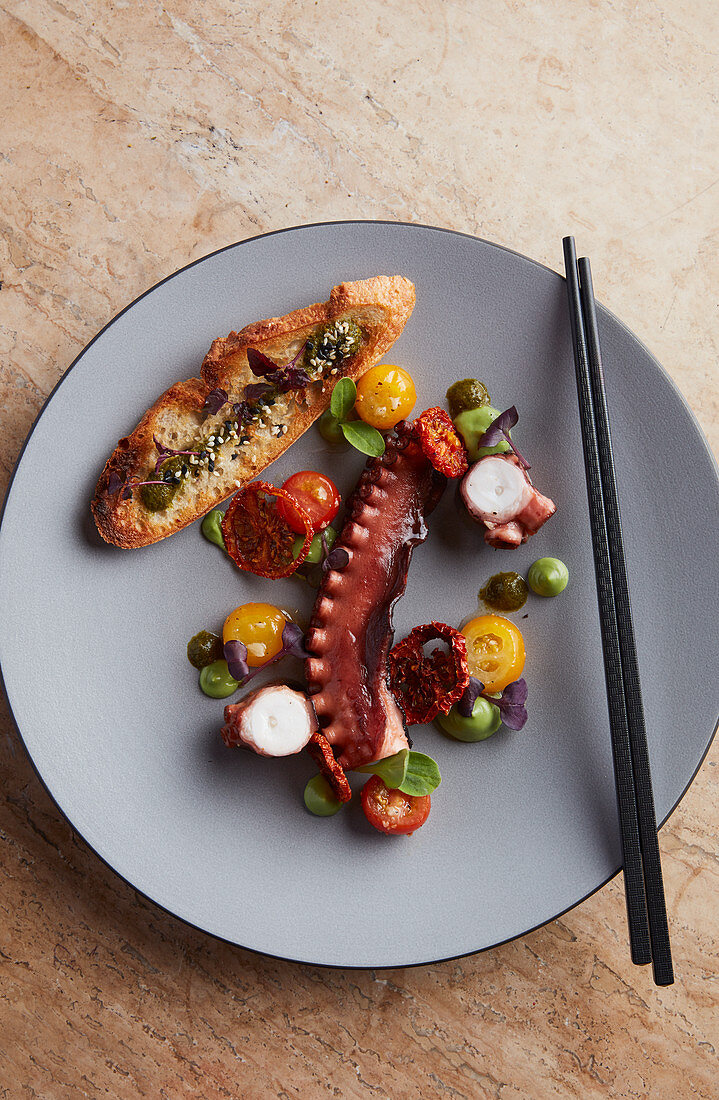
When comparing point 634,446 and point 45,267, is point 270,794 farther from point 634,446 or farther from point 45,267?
point 45,267

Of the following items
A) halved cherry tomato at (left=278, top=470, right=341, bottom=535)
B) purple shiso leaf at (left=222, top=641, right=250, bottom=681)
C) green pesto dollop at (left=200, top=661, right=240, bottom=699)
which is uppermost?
halved cherry tomato at (left=278, top=470, right=341, bottom=535)

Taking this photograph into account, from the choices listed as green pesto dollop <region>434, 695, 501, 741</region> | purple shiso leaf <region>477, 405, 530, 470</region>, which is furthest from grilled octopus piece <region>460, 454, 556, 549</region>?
green pesto dollop <region>434, 695, 501, 741</region>

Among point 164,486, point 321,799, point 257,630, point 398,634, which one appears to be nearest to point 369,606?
point 398,634

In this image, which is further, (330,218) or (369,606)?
(330,218)

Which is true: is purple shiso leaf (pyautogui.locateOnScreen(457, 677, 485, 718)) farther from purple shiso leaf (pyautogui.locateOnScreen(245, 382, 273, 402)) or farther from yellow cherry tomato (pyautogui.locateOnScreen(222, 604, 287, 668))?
purple shiso leaf (pyautogui.locateOnScreen(245, 382, 273, 402))

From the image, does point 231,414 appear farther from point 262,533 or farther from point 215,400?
point 262,533

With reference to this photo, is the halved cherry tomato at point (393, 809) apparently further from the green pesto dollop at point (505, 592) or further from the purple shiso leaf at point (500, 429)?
the purple shiso leaf at point (500, 429)

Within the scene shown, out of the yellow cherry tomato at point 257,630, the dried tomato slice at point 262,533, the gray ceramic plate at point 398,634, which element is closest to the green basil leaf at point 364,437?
the gray ceramic plate at point 398,634
